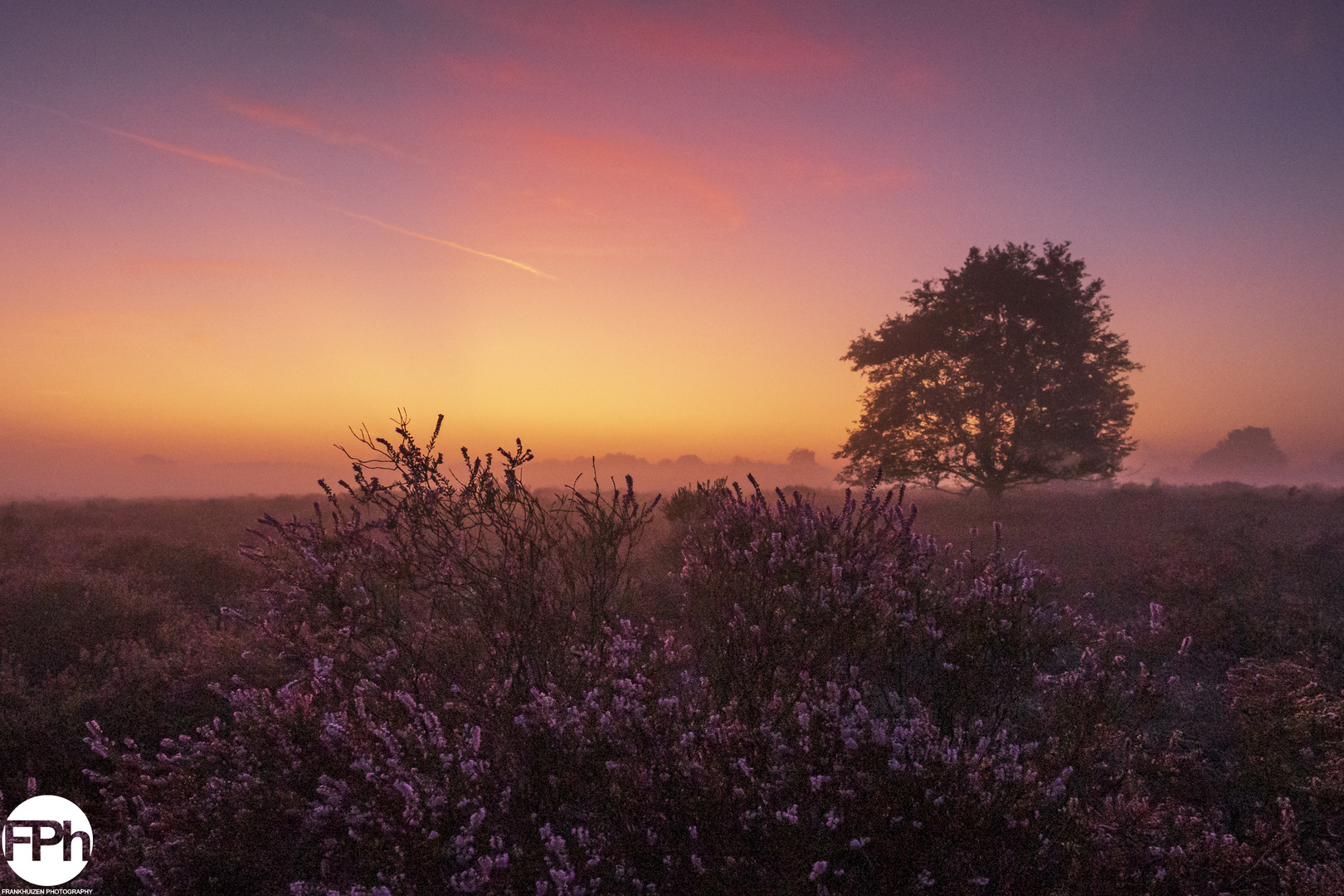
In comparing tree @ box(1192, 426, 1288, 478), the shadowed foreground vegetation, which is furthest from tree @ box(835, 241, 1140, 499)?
tree @ box(1192, 426, 1288, 478)

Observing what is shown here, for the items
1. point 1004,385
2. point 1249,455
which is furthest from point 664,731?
point 1249,455

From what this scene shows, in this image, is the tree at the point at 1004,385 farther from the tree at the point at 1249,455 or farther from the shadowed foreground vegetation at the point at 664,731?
the tree at the point at 1249,455

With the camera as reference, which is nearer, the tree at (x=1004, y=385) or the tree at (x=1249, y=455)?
the tree at (x=1004, y=385)

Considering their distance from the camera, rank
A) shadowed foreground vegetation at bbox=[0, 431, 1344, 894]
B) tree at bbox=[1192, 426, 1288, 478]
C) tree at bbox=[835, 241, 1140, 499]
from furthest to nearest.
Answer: tree at bbox=[1192, 426, 1288, 478] → tree at bbox=[835, 241, 1140, 499] → shadowed foreground vegetation at bbox=[0, 431, 1344, 894]

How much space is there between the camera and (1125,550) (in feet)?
38.1

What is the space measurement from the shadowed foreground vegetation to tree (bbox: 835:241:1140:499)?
12.1 m

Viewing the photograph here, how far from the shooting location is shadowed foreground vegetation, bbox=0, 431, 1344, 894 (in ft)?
9.61

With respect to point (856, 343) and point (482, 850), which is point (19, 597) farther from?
point (856, 343)

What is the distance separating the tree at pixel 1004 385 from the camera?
59.2 feet

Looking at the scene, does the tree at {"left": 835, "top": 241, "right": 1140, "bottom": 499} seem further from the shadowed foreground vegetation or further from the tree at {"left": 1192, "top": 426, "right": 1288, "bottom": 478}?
the tree at {"left": 1192, "top": 426, "right": 1288, "bottom": 478}

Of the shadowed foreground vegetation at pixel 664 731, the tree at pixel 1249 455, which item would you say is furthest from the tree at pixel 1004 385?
the tree at pixel 1249 455

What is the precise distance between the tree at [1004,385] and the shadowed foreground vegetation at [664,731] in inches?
477

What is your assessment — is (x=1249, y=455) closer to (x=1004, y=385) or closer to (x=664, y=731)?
(x=1004, y=385)

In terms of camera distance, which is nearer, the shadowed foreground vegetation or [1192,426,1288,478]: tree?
the shadowed foreground vegetation
